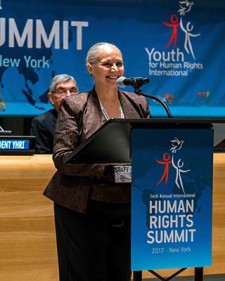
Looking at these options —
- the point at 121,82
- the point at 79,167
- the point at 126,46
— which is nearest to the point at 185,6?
the point at 126,46

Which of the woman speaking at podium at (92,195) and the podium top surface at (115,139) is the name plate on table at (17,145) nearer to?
the woman speaking at podium at (92,195)

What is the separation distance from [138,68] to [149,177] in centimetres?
289

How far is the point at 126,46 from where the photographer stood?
4883 millimetres

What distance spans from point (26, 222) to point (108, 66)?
1.36 meters

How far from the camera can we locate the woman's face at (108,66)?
96.6 inches

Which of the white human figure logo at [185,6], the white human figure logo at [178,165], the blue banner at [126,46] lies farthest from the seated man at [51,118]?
the white human figure logo at [178,165]

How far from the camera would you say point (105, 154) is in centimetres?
217

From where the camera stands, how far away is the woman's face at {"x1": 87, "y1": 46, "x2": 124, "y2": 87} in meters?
2.45

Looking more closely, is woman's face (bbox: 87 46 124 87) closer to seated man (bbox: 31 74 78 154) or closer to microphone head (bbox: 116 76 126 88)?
microphone head (bbox: 116 76 126 88)

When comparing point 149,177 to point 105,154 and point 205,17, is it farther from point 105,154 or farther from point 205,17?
point 205,17

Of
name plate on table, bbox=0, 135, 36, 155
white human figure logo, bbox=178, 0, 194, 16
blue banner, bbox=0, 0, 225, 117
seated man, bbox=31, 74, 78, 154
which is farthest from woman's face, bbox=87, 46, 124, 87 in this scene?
white human figure logo, bbox=178, 0, 194, 16

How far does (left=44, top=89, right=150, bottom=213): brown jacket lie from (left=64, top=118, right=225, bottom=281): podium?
18 cm

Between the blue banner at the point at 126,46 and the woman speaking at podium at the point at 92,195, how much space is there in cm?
229

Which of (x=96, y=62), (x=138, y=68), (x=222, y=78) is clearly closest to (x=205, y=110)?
(x=222, y=78)
